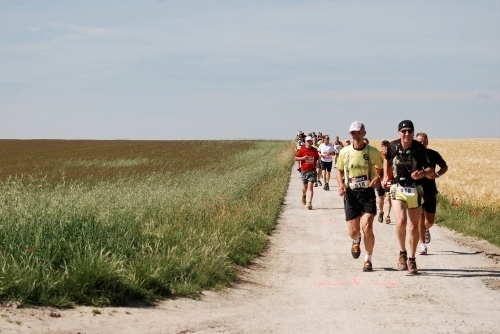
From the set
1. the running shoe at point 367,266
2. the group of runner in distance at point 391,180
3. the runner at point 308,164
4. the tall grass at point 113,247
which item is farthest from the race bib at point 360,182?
the runner at point 308,164

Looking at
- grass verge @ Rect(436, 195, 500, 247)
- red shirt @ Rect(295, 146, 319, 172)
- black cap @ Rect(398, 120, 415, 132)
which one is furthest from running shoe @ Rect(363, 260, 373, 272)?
red shirt @ Rect(295, 146, 319, 172)

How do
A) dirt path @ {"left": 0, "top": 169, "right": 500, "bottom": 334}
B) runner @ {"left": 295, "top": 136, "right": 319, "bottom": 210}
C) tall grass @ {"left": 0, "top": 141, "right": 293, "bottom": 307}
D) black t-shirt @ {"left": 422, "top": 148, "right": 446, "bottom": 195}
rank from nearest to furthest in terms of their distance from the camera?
dirt path @ {"left": 0, "top": 169, "right": 500, "bottom": 334} < tall grass @ {"left": 0, "top": 141, "right": 293, "bottom": 307} < black t-shirt @ {"left": 422, "top": 148, "right": 446, "bottom": 195} < runner @ {"left": 295, "top": 136, "right": 319, "bottom": 210}

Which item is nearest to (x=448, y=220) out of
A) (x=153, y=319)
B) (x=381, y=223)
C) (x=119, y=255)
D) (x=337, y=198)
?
(x=381, y=223)

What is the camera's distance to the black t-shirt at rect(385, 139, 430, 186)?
11305mm

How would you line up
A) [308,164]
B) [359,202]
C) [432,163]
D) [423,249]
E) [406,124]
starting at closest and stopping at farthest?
[406,124], [359,202], [432,163], [423,249], [308,164]

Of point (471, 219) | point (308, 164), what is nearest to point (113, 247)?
point (471, 219)

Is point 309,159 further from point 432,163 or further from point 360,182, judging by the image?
point 360,182

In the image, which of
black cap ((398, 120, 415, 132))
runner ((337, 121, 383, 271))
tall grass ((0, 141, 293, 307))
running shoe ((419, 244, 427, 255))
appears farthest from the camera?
running shoe ((419, 244, 427, 255))

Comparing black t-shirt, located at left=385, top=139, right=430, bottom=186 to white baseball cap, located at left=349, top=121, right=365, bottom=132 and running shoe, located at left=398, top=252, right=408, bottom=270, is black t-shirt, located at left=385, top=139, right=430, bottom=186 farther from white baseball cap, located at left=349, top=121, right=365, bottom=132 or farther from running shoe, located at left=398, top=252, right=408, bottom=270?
running shoe, located at left=398, top=252, right=408, bottom=270

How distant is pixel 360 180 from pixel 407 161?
26.7 inches

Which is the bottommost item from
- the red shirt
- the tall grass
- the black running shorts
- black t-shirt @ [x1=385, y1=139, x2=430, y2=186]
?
the tall grass

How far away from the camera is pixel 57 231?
1048cm

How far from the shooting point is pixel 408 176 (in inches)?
445

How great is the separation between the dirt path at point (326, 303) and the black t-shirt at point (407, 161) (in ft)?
4.23
